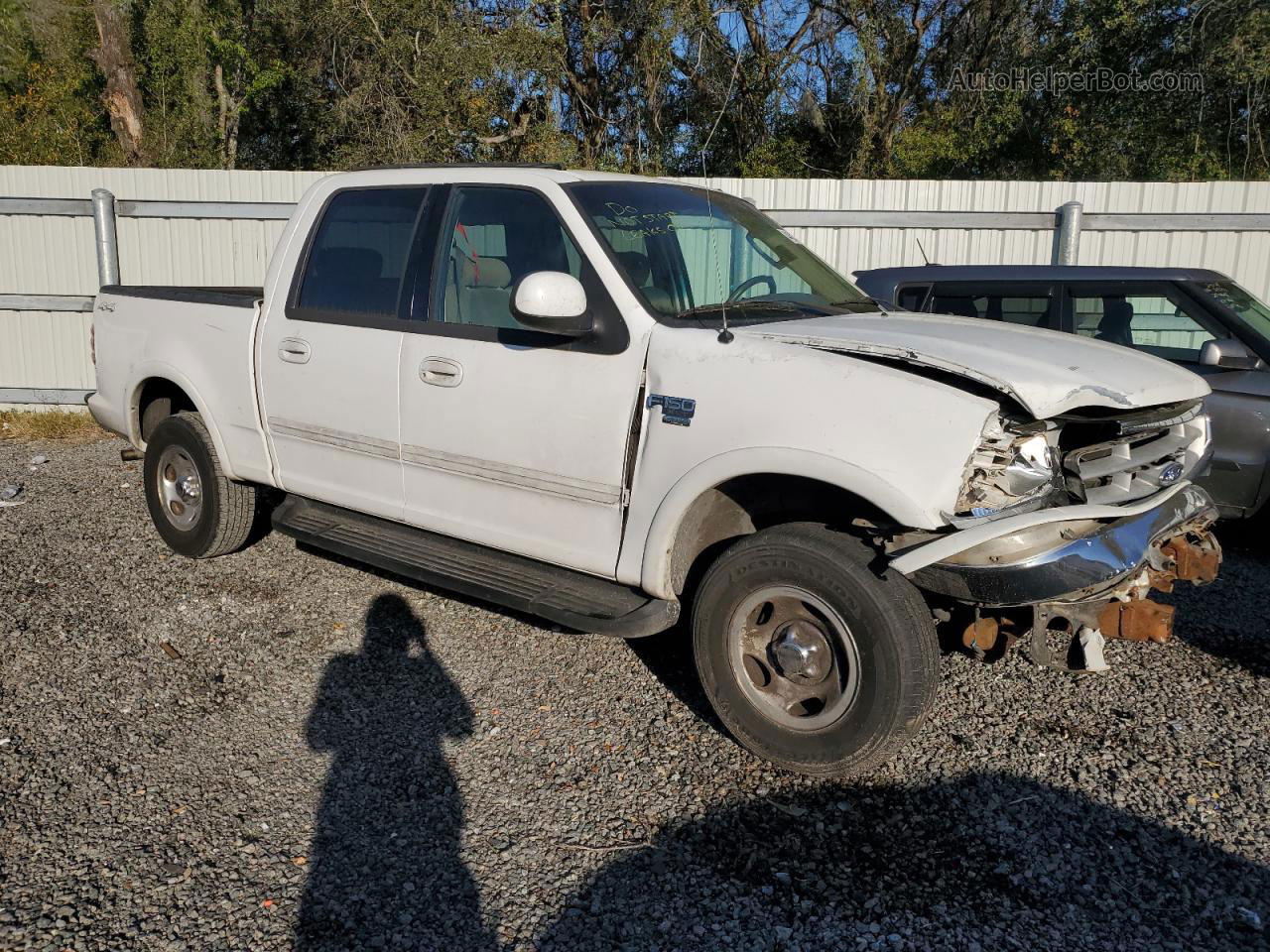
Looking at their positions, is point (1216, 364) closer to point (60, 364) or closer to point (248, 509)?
point (248, 509)

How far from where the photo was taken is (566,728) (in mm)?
4195

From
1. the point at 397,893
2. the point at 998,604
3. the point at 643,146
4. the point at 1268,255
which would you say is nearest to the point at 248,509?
the point at 397,893

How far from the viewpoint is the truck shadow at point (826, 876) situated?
292 centimetres

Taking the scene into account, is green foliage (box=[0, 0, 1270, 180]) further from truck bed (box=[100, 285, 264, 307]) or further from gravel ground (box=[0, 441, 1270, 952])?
gravel ground (box=[0, 441, 1270, 952])

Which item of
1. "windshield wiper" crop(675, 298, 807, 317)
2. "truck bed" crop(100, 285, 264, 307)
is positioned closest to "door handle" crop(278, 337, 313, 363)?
"truck bed" crop(100, 285, 264, 307)

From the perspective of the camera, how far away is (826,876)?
3.19 meters

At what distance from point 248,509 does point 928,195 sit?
23.1 feet

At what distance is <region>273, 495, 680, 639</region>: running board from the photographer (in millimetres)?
4012

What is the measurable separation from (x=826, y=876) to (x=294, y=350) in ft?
11.3

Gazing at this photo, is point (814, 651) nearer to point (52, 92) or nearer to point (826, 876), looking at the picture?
A: point (826, 876)

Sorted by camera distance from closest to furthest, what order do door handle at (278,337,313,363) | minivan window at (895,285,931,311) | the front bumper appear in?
the front bumper → door handle at (278,337,313,363) → minivan window at (895,285,931,311)

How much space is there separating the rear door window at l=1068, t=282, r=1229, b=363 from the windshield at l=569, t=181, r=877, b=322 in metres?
2.46

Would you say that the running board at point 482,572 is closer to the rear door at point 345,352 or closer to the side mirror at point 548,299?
the rear door at point 345,352

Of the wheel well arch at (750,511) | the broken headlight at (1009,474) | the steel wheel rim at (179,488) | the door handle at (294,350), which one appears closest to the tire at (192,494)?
the steel wheel rim at (179,488)
